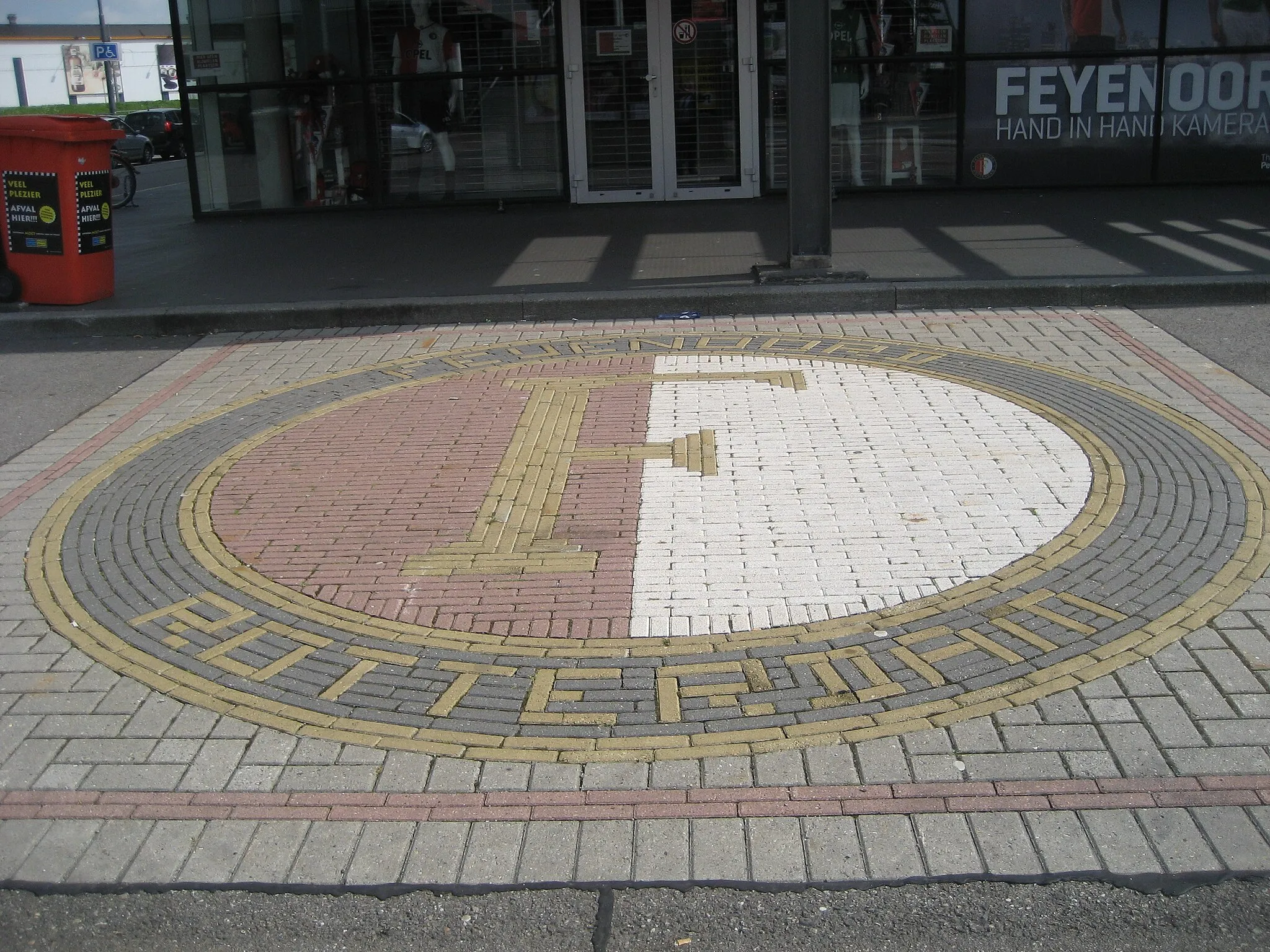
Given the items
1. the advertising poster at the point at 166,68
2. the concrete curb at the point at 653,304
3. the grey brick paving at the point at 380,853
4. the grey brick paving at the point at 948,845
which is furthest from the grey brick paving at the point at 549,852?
the advertising poster at the point at 166,68

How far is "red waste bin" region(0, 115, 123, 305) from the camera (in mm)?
10523

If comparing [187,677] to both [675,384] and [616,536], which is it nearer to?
[616,536]

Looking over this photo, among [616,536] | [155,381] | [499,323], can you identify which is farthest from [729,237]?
[616,536]

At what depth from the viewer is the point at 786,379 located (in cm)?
838

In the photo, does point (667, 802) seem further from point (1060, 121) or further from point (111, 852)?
point (1060, 121)

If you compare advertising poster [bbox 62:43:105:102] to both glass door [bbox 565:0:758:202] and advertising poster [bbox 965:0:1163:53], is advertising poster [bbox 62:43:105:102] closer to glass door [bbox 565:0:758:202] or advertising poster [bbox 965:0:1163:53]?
glass door [bbox 565:0:758:202]

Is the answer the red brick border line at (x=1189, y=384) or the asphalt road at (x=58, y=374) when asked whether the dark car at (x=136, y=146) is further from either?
the red brick border line at (x=1189, y=384)

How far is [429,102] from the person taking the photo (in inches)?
618

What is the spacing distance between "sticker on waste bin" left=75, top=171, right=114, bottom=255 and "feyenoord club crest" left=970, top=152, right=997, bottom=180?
9.51 m

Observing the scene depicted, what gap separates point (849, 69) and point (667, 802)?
12.8 meters

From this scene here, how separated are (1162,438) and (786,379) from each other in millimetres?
2331

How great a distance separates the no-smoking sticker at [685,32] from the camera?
15078mm

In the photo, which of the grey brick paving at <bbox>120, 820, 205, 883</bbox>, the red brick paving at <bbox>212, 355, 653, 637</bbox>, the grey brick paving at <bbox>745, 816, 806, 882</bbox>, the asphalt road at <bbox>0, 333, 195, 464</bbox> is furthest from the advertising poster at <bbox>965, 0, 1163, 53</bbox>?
the grey brick paving at <bbox>120, 820, 205, 883</bbox>

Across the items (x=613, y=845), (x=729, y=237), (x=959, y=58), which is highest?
(x=959, y=58)
